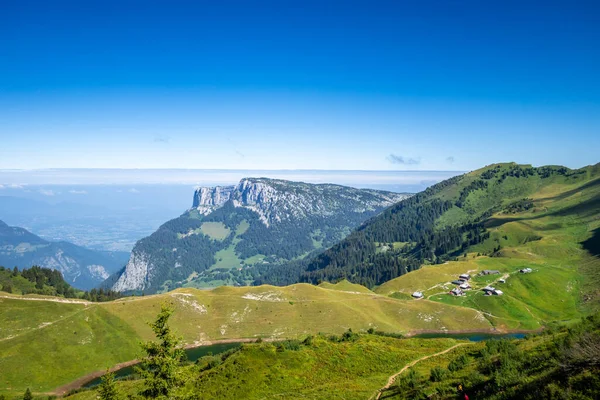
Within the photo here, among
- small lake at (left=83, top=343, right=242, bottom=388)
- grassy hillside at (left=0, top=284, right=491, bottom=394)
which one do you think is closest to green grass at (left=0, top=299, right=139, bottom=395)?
grassy hillside at (left=0, top=284, right=491, bottom=394)

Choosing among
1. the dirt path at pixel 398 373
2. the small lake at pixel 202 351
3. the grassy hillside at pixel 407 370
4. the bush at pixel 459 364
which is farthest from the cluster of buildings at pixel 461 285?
the bush at pixel 459 364

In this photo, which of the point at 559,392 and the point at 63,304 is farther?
the point at 63,304

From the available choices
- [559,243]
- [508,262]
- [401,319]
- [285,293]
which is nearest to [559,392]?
[401,319]

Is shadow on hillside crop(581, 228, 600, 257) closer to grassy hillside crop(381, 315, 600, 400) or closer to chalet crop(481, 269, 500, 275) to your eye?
chalet crop(481, 269, 500, 275)

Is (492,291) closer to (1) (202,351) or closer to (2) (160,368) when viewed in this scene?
(1) (202,351)

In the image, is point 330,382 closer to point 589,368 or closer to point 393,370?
point 393,370
